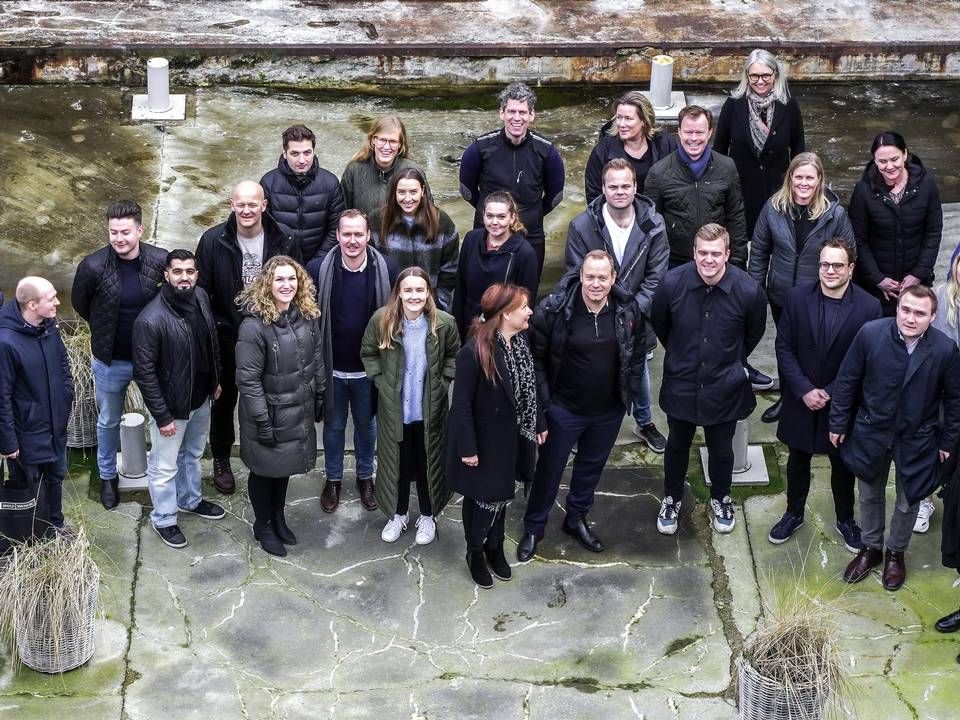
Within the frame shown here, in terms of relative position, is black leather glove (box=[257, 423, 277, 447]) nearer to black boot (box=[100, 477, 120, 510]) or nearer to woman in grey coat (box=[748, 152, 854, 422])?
black boot (box=[100, 477, 120, 510])

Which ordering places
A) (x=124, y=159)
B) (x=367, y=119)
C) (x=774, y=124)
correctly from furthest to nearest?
1. (x=367, y=119)
2. (x=124, y=159)
3. (x=774, y=124)

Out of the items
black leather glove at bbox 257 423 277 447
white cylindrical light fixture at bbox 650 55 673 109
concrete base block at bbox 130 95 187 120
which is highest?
white cylindrical light fixture at bbox 650 55 673 109

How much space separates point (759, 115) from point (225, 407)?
11.9ft

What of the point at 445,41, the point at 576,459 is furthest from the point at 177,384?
the point at 445,41

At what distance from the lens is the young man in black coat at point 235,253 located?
8.87 metres

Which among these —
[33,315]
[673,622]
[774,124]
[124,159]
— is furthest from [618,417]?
[124,159]

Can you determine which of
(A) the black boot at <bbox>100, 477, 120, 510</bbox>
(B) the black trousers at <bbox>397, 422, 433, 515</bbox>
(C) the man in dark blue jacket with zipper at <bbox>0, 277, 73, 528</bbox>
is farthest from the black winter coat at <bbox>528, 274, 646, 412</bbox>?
(A) the black boot at <bbox>100, 477, 120, 510</bbox>

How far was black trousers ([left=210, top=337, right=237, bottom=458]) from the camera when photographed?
9141 mm

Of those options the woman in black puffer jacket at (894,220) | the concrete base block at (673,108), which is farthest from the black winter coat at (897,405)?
the concrete base block at (673,108)

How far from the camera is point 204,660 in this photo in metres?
8.20

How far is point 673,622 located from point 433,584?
127 centimetres

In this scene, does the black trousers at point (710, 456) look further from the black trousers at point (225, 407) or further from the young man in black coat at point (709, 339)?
the black trousers at point (225, 407)

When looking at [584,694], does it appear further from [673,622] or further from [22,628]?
[22,628]

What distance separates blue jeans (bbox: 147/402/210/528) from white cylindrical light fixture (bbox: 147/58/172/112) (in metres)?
4.90
